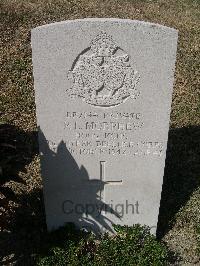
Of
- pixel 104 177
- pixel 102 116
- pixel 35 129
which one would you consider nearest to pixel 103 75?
pixel 102 116

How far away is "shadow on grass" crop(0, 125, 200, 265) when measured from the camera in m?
4.39

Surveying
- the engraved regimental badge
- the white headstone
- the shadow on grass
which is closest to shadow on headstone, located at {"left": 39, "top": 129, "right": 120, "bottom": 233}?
the white headstone

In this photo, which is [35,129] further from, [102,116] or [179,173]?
[102,116]

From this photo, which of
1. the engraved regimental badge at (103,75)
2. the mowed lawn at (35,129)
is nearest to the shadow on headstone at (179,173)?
the mowed lawn at (35,129)

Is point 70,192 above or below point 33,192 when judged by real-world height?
above

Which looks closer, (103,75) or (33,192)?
(103,75)

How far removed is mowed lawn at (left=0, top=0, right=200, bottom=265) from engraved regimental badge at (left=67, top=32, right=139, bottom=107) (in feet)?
2.47

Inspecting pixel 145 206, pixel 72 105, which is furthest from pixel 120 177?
pixel 72 105

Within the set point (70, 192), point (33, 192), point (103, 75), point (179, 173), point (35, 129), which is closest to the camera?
point (103, 75)

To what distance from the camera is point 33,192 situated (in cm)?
558

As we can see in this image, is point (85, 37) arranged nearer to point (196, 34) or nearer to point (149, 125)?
point (149, 125)

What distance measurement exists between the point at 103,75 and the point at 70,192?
1283 millimetres

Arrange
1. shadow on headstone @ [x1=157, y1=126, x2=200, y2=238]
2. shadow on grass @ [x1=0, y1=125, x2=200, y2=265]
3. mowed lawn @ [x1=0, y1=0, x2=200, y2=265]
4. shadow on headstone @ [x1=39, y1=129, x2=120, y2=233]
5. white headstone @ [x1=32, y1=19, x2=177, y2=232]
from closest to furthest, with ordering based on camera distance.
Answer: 1. white headstone @ [x1=32, y1=19, x2=177, y2=232]
2. shadow on grass @ [x1=0, y1=125, x2=200, y2=265]
3. shadow on headstone @ [x1=39, y1=129, x2=120, y2=233]
4. mowed lawn @ [x1=0, y1=0, x2=200, y2=265]
5. shadow on headstone @ [x1=157, y1=126, x2=200, y2=238]

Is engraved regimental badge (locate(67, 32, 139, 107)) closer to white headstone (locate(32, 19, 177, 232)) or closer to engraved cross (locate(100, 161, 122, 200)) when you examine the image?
white headstone (locate(32, 19, 177, 232))
